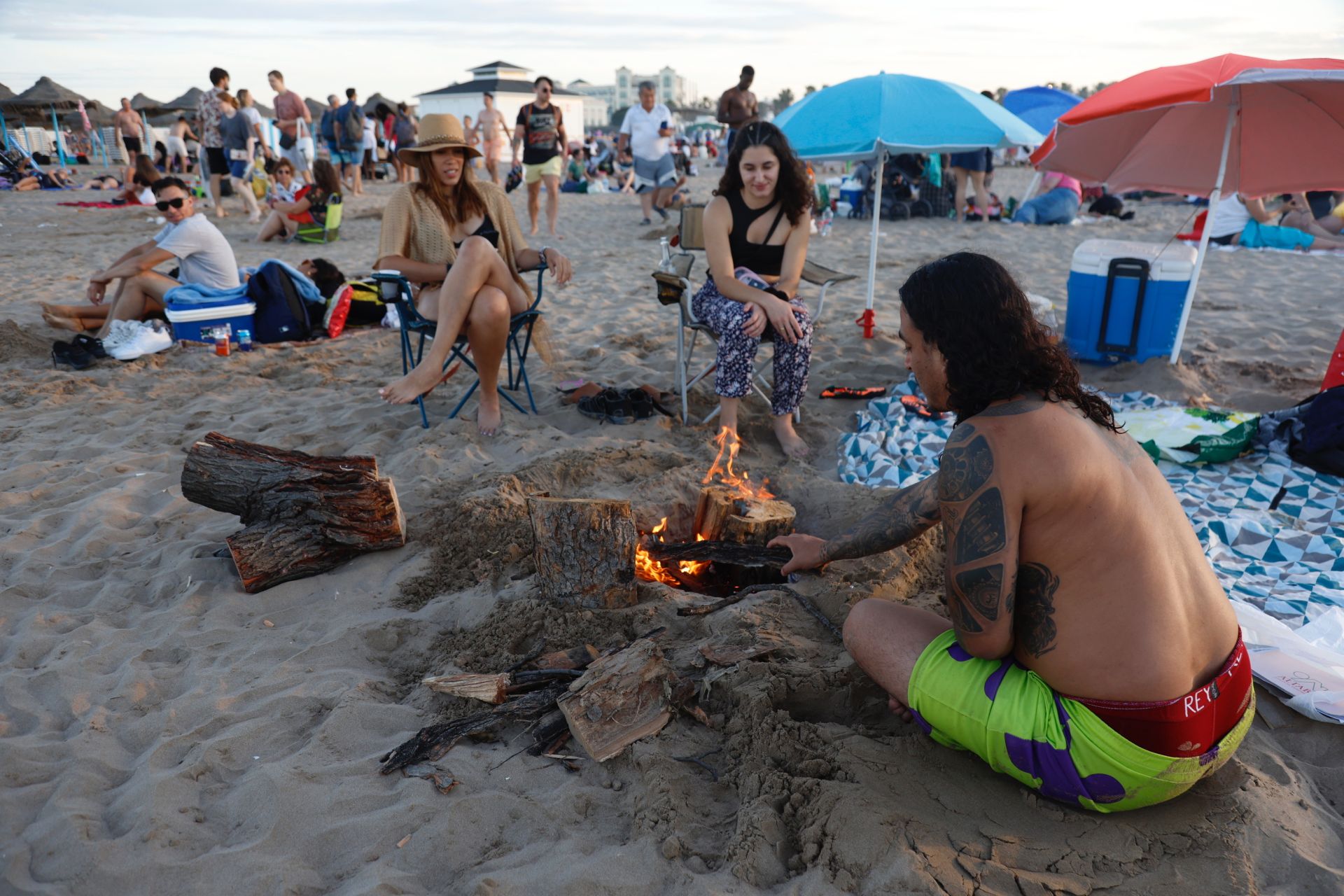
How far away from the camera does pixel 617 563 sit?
2842 millimetres

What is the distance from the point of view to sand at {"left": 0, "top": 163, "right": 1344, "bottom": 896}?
1810mm

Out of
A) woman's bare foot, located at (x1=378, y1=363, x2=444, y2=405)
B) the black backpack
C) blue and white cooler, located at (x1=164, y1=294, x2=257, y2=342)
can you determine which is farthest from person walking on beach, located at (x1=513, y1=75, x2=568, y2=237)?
woman's bare foot, located at (x1=378, y1=363, x2=444, y2=405)

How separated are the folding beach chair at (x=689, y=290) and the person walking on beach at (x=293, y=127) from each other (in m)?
9.35

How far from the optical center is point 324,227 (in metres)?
10.1

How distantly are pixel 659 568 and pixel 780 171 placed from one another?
2.43m

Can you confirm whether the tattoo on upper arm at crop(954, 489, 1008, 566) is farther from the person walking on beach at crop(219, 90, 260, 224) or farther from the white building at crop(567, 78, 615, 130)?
the white building at crop(567, 78, 615, 130)

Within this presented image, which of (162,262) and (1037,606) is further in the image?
(162,262)

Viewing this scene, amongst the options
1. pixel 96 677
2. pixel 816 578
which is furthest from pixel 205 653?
pixel 816 578

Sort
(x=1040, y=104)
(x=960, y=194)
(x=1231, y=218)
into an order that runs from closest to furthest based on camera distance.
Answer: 1. (x=1231, y=218)
2. (x=960, y=194)
3. (x=1040, y=104)

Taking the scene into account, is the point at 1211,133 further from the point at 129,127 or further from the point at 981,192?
the point at 129,127

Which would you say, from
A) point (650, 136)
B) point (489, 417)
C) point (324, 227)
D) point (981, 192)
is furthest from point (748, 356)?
point (981, 192)

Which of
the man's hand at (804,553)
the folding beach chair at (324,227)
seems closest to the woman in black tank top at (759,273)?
the man's hand at (804,553)

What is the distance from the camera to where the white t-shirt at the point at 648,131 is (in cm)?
1084

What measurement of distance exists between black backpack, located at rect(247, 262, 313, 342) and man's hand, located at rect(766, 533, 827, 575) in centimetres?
497
